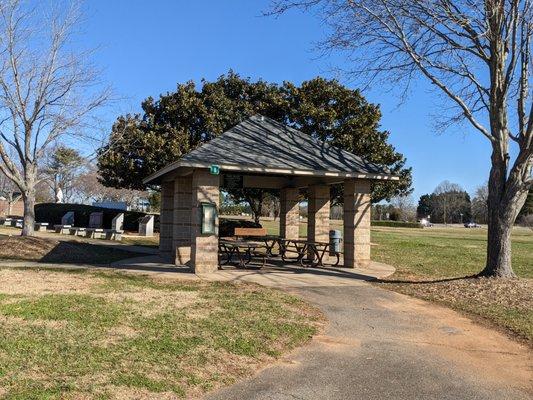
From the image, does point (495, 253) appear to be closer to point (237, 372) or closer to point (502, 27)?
point (502, 27)

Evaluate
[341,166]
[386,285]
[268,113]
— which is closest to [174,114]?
[268,113]

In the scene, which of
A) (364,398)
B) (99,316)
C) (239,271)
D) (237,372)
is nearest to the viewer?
(364,398)

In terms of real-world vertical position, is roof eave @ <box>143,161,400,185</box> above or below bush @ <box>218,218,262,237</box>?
above

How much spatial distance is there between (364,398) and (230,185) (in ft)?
38.8

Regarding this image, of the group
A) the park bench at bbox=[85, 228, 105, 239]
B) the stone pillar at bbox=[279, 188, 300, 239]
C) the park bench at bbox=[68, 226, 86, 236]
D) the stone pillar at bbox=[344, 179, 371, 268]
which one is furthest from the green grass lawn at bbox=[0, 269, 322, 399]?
the park bench at bbox=[68, 226, 86, 236]

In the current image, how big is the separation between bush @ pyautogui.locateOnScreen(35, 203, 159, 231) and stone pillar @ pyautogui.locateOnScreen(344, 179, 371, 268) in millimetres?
17120

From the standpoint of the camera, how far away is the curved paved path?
4512 mm

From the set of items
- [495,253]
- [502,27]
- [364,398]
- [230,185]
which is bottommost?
[364,398]

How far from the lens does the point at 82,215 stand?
2959 centimetres

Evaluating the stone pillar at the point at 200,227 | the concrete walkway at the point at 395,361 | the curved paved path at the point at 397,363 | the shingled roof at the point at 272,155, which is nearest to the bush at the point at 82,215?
the shingled roof at the point at 272,155

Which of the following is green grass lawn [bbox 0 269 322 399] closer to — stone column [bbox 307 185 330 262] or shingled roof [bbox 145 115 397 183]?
shingled roof [bbox 145 115 397 183]

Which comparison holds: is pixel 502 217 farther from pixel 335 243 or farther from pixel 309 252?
pixel 309 252

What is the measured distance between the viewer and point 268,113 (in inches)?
950

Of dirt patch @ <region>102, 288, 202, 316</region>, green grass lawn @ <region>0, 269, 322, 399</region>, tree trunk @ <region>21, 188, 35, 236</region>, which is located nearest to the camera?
green grass lawn @ <region>0, 269, 322, 399</region>
